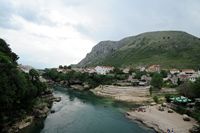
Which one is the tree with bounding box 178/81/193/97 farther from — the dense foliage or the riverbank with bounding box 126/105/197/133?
the dense foliage

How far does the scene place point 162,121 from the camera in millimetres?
71062

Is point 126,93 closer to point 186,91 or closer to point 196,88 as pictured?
point 186,91

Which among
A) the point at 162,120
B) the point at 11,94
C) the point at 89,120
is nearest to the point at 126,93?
the point at 162,120

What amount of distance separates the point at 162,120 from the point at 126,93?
189 feet

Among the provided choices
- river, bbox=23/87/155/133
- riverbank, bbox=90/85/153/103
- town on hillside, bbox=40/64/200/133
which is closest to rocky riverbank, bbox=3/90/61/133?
river, bbox=23/87/155/133

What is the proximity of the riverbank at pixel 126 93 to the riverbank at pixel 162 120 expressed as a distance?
87.2 ft

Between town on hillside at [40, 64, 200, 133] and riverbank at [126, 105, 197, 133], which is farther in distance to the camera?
town on hillside at [40, 64, 200, 133]

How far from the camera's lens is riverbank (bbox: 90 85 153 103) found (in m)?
115

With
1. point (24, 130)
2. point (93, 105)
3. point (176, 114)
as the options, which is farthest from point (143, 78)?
point (24, 130)

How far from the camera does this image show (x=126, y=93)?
Result: 5103 inches

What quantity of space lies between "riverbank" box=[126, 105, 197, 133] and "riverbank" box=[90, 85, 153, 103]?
26.6 metres

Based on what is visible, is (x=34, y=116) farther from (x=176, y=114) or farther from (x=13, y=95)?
(x=176, y=114)

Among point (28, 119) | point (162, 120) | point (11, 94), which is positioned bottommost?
point (162, 120)

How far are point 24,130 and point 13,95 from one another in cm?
957
